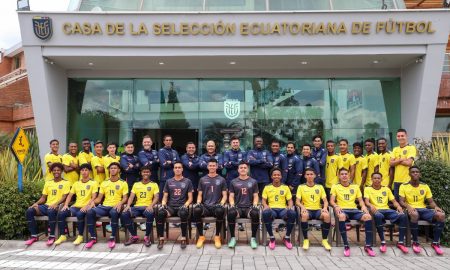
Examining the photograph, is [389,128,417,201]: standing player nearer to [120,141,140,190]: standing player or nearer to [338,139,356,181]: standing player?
[338,139,356,181]: standing player

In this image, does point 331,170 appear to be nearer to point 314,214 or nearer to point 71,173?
point 314,214

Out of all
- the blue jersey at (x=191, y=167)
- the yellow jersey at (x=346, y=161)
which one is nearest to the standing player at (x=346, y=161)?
the yellow jersey at (x=346, y=161)

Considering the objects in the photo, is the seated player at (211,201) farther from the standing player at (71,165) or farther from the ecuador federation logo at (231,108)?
the ecuador federation logo at (231,108)

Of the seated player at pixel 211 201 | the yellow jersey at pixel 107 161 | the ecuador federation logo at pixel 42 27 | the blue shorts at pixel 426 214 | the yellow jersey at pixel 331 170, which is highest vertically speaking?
A: the ecuador federation logo at pixel 42 27

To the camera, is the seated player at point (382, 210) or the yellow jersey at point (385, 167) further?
the yellow jersey at point (385, 167)

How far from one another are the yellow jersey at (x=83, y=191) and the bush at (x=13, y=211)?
0.96m

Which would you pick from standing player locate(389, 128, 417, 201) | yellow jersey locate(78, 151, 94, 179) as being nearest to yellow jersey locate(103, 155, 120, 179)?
yellow jersey locate(78, 151, 94, 179)

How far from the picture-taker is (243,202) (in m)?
7.78

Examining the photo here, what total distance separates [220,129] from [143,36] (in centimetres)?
362

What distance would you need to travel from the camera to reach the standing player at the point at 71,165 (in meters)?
9.09

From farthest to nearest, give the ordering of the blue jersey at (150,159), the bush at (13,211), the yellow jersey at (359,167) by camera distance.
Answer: the yellow jersey at (359,167) → the blue jersey at (150,159) → the bush at (13,211)

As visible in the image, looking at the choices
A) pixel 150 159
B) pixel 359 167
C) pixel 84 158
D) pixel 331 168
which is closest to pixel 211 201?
pixel 150 159

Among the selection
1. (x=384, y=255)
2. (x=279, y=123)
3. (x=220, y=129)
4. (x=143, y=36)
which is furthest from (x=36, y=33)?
(x=384, y=255)

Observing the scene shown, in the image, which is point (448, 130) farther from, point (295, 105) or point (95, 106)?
point (95, 106)
